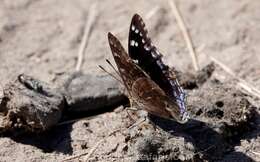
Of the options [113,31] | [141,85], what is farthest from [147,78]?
[113,31]

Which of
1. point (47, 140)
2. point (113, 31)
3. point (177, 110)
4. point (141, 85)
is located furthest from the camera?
point (113, 31)

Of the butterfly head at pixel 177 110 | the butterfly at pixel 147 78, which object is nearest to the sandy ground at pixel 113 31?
the butterfly at pixel 147 78

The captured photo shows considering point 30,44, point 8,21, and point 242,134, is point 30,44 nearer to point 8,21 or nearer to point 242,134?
point 8,21

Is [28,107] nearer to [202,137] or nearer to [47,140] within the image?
[47,140]

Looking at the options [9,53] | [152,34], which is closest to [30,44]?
[9,53]

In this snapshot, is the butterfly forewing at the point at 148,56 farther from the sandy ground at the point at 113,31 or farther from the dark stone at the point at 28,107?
the dark stone at the point at 28,107

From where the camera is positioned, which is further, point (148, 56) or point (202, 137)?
point (148, 56)
